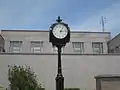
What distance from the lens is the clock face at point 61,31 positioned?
8.63 meters

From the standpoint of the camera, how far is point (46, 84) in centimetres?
2509

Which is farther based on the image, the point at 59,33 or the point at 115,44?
the point at 115,44

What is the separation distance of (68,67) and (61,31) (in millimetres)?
17308

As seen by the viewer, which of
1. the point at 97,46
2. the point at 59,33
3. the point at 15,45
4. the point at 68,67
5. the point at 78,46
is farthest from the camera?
the point at 97,46

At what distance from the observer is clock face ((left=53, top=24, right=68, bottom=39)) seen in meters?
8.63

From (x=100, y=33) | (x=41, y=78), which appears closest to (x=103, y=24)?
(x=100, y=33)

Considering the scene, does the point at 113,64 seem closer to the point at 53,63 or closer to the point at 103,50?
the point at 53,63

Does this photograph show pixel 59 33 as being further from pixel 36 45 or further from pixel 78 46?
pixel 78 46

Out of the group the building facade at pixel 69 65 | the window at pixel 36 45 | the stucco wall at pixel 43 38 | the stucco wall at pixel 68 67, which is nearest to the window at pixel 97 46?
the stucco wall at pixel 43 38

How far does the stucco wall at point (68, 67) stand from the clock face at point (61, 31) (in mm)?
16720

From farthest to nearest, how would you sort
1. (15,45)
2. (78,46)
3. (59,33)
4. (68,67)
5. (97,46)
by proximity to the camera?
1. (97,46)
2. (78,46)
3. (15,45)
4. (68,67)
5. (59,33)

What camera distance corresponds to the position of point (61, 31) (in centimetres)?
862

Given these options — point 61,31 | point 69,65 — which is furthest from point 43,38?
point 61,31

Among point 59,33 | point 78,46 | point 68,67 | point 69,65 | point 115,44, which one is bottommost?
point 68,67
